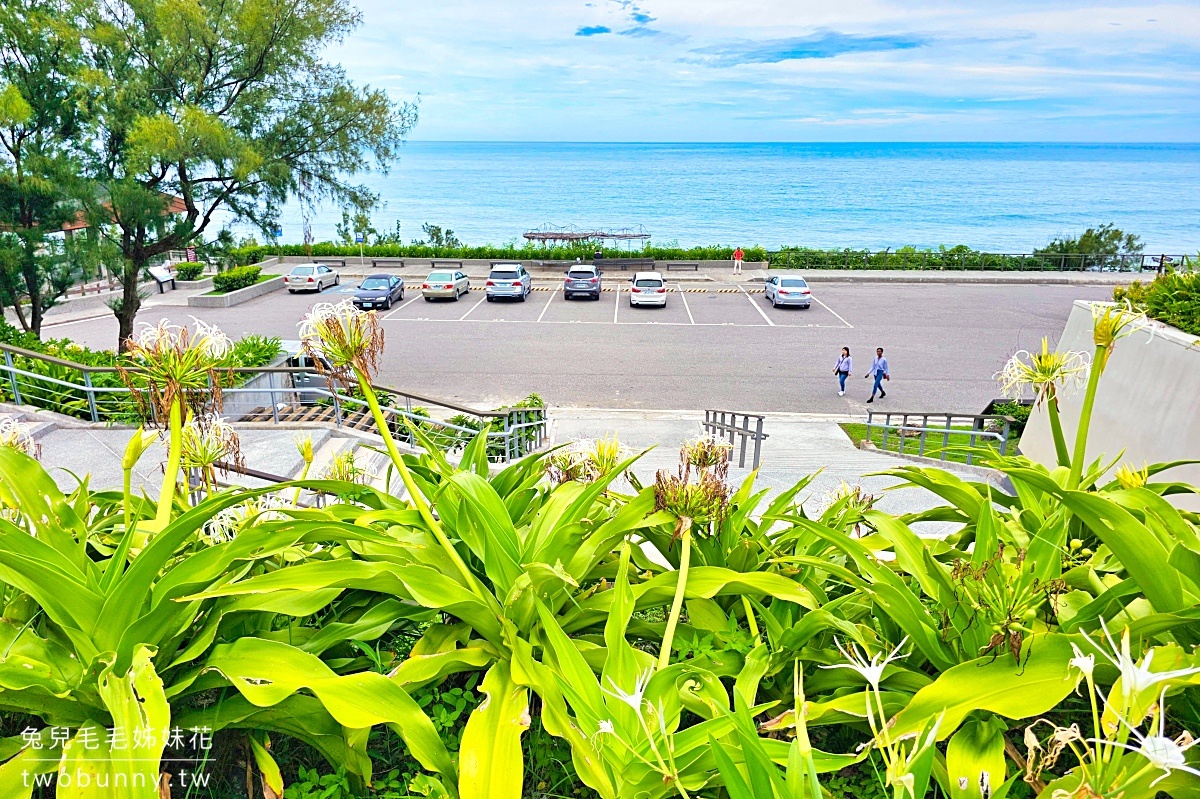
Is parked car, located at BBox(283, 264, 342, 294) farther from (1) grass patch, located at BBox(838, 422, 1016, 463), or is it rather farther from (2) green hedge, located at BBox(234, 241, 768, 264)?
(1) grass patch, located at BBox(838, 422, 1016, 463)

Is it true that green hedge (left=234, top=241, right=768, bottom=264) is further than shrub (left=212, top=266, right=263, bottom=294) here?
Yes

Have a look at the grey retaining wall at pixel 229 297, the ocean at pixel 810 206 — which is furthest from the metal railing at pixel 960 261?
the ocean at pixel 810 206

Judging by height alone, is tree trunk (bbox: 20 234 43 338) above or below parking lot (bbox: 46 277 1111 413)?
above

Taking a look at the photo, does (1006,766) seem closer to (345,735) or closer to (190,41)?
(345,735)

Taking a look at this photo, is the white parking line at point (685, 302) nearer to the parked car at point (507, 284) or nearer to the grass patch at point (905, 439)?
the parked car at point (507, 284)

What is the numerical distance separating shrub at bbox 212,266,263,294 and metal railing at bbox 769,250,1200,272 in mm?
23703

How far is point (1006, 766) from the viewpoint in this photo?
1896 millimetres

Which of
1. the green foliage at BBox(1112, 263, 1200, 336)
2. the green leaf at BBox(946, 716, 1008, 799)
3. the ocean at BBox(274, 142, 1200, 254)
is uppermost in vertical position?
the ocean at BBox(274, 142, 1200, 254)

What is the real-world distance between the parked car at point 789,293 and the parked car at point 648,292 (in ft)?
13.4

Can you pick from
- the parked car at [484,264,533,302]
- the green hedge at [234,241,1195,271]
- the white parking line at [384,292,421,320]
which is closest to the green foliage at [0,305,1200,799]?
the white parking line at [384,292,421,320]

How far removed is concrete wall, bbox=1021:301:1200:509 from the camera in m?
8.20

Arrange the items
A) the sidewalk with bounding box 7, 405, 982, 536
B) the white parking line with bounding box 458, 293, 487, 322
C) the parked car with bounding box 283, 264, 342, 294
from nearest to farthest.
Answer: the sidewalk with bounding box 7, 405, 982, 536
the white parking line with bounding box 458, 293, 487, 322
the parked car with bounding box 283, 264, 342, 294

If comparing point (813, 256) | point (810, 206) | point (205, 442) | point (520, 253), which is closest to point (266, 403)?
point (205, 442)

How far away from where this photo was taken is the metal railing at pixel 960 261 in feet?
116
